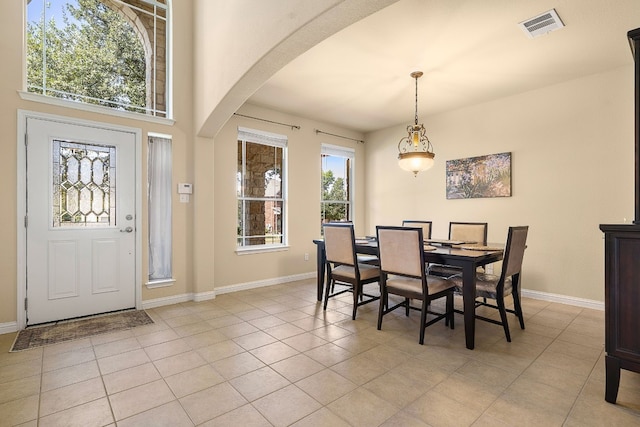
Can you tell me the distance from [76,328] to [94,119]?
6.96 feet

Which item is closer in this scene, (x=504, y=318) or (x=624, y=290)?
(x=624, y=290)

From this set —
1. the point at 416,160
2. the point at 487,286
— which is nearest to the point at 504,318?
Answer: the point at 487,286

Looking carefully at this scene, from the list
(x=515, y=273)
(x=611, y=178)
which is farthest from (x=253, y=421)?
(x=611, y=178)

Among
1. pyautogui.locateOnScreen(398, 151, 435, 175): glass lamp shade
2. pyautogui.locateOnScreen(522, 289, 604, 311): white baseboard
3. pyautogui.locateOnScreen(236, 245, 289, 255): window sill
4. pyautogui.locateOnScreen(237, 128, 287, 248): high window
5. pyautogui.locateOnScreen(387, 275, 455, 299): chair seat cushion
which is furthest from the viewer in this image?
pyautogui.locateOnScreen(237, 128, 287, 248): high window

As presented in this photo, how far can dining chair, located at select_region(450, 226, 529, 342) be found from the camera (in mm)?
2771

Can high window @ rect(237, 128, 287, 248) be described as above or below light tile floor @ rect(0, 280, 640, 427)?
above

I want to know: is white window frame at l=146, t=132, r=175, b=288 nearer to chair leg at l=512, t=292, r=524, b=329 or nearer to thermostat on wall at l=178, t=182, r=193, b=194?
thermostat on wall at l=178, t=182, r=193, b=194

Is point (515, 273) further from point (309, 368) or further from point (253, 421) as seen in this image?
point (253, 421)

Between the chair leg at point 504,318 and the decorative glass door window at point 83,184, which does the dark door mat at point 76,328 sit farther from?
the chair leg at point 504,318

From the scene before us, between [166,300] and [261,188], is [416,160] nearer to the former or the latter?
[261,188]

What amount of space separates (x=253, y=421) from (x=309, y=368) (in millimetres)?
633

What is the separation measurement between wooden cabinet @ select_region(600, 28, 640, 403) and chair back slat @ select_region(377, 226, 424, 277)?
1207mm

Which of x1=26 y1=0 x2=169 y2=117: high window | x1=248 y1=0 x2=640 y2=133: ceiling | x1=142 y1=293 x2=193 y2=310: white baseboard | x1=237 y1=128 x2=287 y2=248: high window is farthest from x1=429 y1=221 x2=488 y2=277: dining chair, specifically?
x1=26 y1=0 x2=169 y2=117: high window

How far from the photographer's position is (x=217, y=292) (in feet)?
14.1
